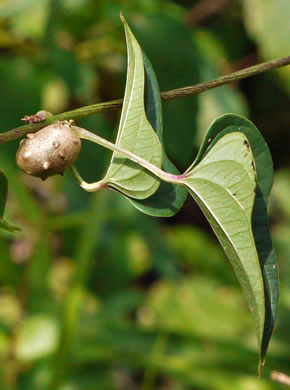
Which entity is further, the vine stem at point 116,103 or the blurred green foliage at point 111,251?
the blurred green foliage at point 111,251

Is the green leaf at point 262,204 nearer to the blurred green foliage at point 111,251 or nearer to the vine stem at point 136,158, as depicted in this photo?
the vine stem at point 136,158

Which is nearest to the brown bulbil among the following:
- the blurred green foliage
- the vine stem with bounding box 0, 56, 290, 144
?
the vine stem with bounding box 0, 56, 290, 144

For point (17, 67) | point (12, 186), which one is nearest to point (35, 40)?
point (17, 67)

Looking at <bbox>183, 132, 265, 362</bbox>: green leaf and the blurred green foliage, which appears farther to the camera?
the blurred green foliage

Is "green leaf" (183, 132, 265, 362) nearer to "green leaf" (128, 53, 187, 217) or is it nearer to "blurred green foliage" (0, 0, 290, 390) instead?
"green leaf" (128, 53, 187, 217)

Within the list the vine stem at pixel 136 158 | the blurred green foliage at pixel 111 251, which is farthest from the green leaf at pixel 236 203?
the blurred green foliage at pixel 111 251

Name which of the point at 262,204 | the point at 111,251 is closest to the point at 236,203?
the point at 262,204

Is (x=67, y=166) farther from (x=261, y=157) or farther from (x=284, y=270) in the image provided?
(x=284, y=270)
